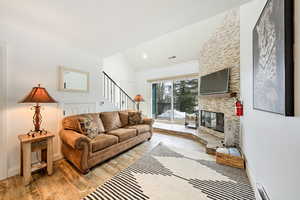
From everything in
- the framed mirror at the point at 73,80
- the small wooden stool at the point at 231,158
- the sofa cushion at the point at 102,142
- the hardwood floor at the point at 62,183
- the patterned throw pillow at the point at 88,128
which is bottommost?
the hardwood floor at the point at 62,183

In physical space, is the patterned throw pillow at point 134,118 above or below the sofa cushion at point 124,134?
above

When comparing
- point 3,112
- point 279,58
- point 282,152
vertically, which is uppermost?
point 279,58

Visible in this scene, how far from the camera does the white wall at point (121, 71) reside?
15.7ft

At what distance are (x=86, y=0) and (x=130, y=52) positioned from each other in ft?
12.8

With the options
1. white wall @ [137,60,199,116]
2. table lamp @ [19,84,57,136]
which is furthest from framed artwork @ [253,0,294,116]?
white wall @ [137,60,199,116]

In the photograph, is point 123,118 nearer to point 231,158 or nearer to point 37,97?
point 37,97

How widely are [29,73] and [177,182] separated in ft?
10.3

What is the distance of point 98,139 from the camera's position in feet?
7.32

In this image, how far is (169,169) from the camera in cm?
210

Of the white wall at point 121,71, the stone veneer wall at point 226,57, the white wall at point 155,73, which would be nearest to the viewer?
the stone veneer wall at point 226,57

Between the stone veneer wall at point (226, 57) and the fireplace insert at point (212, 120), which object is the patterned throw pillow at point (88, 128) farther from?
the fireplace insert at point (212, 120)

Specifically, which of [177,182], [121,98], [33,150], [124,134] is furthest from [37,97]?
[121,98]

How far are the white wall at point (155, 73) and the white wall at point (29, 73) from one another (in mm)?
3445

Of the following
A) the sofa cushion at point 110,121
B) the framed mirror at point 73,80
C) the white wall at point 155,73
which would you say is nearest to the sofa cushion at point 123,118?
the sofa cushion at point 110,121
